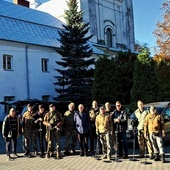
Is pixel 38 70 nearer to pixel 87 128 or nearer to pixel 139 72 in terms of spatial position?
pixel 139 72

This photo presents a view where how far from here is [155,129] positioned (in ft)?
31.1

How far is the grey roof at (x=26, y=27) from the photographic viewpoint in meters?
26.0

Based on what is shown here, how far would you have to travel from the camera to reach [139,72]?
1942 cm

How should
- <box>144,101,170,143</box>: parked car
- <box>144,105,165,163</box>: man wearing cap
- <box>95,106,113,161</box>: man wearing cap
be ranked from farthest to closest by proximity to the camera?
<box>144,101,170,143</box>: parked car → <box>95,106,113,161</box>: man wearing cap → <box>144,105,165,163</box>: man wearing cap

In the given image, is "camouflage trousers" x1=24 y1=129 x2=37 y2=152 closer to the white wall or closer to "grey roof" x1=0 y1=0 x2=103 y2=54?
the white wall

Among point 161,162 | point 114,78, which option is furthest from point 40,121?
point 114,78

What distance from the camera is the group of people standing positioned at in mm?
9938

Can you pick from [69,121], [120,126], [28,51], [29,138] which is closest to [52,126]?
[69,121]

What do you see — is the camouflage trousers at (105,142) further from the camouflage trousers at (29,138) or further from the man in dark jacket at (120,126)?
the camouflage trousers at (29,138)

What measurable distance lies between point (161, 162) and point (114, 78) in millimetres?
13145

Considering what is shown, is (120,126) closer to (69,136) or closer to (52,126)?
(69,136)

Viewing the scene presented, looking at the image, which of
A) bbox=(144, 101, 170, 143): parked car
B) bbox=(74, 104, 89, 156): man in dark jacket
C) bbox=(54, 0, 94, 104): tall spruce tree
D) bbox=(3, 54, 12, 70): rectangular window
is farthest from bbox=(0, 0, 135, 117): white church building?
bbox=(144, 101, 170, 143): parked car

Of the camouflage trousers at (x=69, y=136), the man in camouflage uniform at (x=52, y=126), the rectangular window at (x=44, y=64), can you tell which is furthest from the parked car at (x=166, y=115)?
the rectangular window at (x=44, y=64)

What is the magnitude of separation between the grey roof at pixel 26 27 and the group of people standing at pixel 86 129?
47.2 ft
